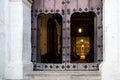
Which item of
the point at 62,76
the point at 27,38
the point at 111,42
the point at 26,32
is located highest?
the point at 26,32

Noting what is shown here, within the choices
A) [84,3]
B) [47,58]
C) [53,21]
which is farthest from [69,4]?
[53,21]

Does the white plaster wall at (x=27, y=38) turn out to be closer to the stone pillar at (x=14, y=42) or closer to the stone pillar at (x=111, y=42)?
the stone pillar at (x=14, y=42)

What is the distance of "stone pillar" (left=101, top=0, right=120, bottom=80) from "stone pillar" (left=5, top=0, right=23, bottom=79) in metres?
2.31

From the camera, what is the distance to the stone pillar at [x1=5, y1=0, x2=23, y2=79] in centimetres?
802

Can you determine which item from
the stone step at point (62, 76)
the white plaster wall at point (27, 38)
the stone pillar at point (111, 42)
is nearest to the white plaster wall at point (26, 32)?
the white plaster wall at point (27, 38)

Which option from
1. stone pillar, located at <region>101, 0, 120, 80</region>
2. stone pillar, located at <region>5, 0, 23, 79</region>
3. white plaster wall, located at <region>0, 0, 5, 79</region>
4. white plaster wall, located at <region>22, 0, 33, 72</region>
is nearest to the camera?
stone pillar, located at <region>101, 0, 120, 80</region>

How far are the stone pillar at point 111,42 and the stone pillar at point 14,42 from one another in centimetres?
231

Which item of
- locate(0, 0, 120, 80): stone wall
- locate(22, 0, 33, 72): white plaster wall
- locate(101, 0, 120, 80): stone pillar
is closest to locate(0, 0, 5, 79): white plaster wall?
locate(0, 0, 120, 80): stone wall

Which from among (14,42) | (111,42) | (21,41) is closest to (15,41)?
(14,42)

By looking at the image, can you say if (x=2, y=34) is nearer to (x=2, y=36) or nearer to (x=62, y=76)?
(x=2, y=36)

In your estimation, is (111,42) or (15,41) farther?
(15,41)

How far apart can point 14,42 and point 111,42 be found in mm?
2642

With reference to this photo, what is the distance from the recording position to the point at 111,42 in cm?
771

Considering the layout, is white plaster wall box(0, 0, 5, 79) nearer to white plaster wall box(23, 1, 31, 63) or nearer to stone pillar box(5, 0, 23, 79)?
stone pillar box(5, 0, 23, 79)
